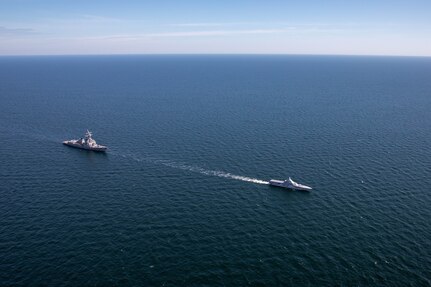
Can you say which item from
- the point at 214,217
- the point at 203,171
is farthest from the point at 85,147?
the point at 214,217

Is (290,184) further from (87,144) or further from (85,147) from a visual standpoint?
(85,147)

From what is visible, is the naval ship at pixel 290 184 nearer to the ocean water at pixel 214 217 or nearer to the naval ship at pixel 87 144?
the ocean water at pixel 214 217

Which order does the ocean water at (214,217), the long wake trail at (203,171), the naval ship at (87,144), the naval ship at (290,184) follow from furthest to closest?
the naval ship at (87,144) < the long wake trail at (203,171) < the naval ship at (290,184) < the ocean water at (214,217)

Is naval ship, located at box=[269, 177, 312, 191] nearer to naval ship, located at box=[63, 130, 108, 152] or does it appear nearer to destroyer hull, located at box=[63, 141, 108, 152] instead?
destroyer hull, located at box=[63, 141, 108, 152]

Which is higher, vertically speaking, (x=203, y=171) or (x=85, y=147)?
(x=203, y=171)

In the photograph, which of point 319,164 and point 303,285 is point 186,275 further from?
point 319,164

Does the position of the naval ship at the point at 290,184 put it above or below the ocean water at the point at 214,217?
above

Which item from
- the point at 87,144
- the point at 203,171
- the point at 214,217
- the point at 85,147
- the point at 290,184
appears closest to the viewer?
the point at 214,217

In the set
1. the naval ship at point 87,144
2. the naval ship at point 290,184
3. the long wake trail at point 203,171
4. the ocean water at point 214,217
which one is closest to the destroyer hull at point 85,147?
the naval ship at point 87,144

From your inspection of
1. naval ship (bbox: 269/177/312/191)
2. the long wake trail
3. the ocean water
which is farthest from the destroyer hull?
naval ship (bbox: 269/177/312/191)

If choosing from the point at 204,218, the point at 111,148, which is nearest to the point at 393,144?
the point at 204,218

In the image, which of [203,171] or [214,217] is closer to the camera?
[214,217]
